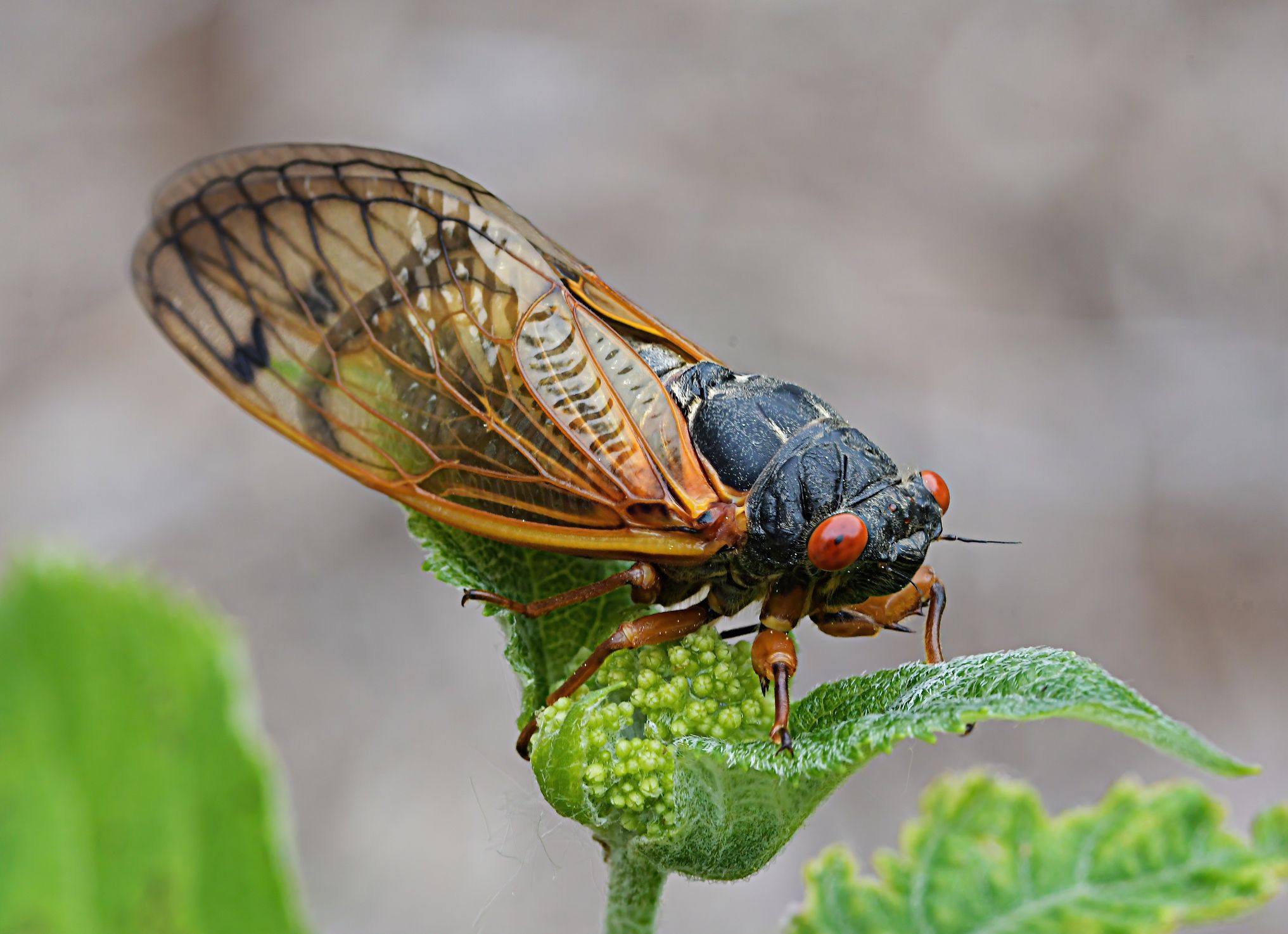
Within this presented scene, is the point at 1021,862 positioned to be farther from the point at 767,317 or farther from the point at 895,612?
the point at 767,317

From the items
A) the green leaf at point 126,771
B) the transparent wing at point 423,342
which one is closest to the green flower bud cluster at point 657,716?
the transparent wing at point 423,342

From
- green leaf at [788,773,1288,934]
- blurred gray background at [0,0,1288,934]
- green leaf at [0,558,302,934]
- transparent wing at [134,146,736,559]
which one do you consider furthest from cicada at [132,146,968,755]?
blurred gray background at [0,0,1288,934]

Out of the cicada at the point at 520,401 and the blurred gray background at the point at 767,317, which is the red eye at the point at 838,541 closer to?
the cicada at the point at 520,401

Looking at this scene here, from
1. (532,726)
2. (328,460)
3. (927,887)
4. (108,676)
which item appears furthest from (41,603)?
(328,460)

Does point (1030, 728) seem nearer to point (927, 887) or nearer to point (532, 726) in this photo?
point (532, 726)

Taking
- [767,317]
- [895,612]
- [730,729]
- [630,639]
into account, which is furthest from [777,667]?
[767,317]

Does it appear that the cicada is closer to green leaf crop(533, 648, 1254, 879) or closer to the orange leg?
the orange leg
